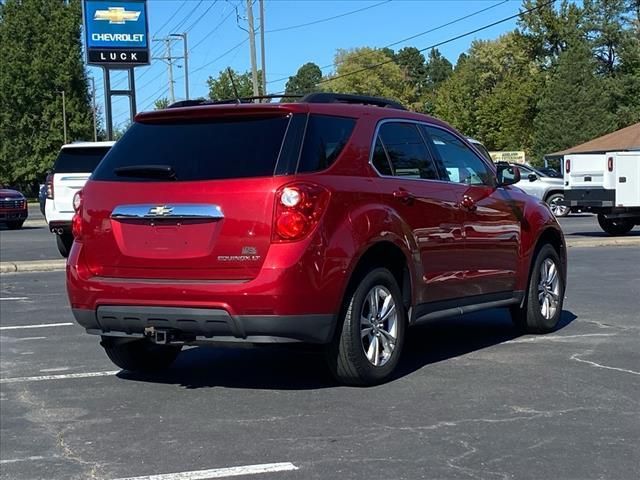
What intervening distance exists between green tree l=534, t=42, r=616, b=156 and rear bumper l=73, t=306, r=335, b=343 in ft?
208

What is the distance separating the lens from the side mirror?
293 inches

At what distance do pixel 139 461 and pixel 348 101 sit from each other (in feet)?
10.1

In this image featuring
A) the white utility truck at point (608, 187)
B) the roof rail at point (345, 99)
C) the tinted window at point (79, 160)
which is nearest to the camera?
the roof rail at point (345, 99)

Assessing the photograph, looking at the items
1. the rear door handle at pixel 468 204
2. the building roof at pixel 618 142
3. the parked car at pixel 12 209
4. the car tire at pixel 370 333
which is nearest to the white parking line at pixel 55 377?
the car tire at pixel 370 333

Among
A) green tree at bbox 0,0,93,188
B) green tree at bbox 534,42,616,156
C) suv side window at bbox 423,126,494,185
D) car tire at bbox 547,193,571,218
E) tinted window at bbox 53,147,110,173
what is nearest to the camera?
suv side window at bbox 423,126,494,185

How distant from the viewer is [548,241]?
8.05m

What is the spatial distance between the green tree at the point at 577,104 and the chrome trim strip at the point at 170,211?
208 ft

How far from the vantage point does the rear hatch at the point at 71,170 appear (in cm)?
1566

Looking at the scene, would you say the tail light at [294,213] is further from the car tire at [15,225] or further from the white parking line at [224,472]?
the car tire at [15,225]

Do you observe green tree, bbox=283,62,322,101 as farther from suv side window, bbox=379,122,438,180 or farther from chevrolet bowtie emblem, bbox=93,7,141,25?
suv side window, bbox=379,122,438,180

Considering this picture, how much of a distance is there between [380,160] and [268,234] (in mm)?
1240

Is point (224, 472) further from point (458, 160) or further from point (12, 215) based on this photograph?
point (12, 215)

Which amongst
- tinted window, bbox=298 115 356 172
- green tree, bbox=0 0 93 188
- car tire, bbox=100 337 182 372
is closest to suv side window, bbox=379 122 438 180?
tinted window, bbox=298 115 356 172

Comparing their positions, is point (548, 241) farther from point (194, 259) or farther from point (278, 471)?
point (278, 471)
